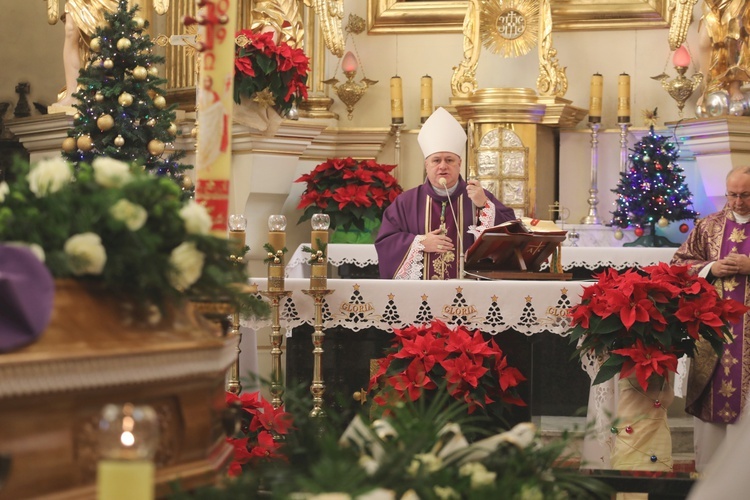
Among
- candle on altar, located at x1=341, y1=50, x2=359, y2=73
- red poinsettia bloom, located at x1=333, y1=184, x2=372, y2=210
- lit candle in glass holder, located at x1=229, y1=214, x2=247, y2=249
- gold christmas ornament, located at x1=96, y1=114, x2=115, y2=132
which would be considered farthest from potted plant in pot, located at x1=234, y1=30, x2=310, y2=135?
lit candle in glass holder, located at x1=229, y1=214, x2=247, y2=249

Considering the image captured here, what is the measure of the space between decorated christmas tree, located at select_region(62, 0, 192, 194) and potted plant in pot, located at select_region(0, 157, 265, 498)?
202 inches

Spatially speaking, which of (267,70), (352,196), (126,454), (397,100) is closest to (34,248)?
(126,454)

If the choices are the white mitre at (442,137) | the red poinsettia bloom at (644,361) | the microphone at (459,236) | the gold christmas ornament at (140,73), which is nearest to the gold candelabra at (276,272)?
the microphone at (459,236)

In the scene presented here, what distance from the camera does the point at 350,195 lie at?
8.62m

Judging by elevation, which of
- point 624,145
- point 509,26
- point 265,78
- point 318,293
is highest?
point 509,26

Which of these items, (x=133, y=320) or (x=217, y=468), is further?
(x=217, y=468)

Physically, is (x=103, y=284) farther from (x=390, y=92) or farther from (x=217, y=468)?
(x=390, y=92)

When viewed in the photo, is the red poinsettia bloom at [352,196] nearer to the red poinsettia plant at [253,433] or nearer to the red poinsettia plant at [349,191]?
the red poinsettia plant at [349,191]

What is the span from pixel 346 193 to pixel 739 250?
315 cm

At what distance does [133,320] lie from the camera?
4.99 feet

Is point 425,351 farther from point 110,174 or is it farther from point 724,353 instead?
point 110,174

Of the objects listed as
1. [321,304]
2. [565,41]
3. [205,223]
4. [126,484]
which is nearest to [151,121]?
[321,304]

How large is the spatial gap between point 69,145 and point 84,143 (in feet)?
0.48

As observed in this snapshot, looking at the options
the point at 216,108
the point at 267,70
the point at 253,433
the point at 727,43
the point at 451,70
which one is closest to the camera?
the point at 216,108
